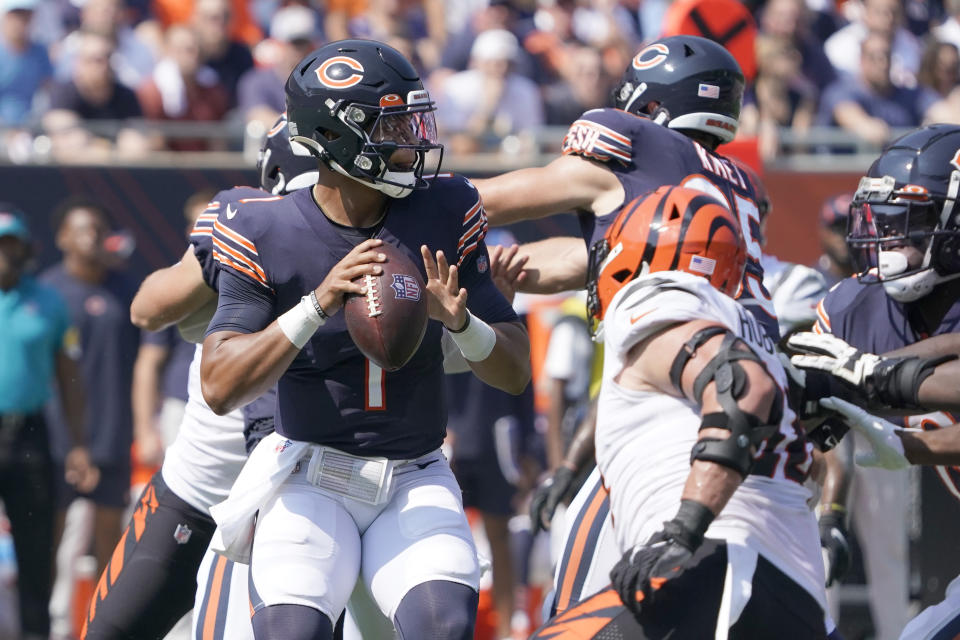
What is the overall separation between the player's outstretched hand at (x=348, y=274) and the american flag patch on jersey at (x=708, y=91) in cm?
141

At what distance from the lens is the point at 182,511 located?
4.41m

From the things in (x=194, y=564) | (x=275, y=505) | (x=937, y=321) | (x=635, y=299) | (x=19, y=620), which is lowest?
(x=19, y=620)

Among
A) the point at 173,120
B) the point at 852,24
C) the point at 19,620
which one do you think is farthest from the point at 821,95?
the point at 19,620

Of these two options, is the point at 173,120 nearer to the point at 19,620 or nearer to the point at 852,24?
the point at 19,620

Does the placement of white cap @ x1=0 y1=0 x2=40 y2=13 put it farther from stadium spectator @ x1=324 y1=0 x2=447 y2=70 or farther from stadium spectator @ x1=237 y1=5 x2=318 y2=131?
stadium spectator @ x1=324 y1=0 x2=447 y2=70

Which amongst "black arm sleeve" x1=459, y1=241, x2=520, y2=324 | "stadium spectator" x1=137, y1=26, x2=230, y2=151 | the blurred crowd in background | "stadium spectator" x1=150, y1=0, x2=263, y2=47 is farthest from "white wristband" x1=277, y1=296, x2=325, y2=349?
"stadium spectator" x1=150, y1=0, x2=263, y2=47

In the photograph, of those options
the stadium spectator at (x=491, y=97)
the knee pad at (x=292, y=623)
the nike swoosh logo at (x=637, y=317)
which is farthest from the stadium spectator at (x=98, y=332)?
the nike swoosh logo at (x=637, y=317)

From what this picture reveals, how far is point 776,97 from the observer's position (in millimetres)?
10117

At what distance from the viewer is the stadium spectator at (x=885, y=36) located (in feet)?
35.1

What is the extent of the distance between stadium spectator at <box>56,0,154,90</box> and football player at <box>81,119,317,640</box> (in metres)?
5.25

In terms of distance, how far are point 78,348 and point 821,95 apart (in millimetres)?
5704

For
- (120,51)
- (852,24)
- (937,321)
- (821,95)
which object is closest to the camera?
(937,321)

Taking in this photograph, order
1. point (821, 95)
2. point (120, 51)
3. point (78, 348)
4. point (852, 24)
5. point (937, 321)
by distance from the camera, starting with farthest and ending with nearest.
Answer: point (852, 24) → point (821, 95) → point (120, 51) → point (78, 348) → point (937, 321)

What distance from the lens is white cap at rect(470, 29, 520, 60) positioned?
9789 millimetres
